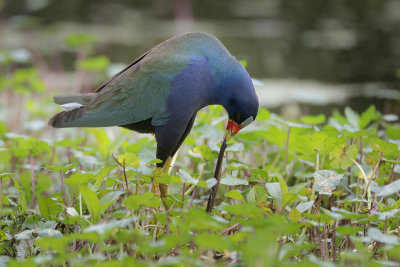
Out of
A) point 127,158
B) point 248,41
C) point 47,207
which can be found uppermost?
point 127,158

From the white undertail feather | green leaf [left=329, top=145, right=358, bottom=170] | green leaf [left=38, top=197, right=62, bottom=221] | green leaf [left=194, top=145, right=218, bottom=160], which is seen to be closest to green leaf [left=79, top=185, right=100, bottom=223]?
green leaf [left=38, top=197, right=62, bottom=221]

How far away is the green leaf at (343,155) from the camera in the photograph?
2.27 meters

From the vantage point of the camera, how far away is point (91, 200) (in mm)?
1900

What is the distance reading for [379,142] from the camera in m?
2.25

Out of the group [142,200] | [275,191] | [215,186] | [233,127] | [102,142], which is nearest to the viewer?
[142,200]

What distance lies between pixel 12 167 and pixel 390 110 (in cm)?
286

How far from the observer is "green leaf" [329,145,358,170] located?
2269 mm

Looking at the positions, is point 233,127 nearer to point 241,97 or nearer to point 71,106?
point 241,97

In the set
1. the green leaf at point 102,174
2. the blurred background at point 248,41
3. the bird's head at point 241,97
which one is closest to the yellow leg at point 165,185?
the bird's head at point 241,97

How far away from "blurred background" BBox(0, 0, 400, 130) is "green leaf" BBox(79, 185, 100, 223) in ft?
6.40

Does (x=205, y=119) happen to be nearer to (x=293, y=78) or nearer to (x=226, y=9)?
(x=293, y=78)

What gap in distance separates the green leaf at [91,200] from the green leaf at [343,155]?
873mm

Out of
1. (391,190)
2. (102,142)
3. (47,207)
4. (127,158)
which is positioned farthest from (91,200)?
(391,190)

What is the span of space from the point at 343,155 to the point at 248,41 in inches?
186
